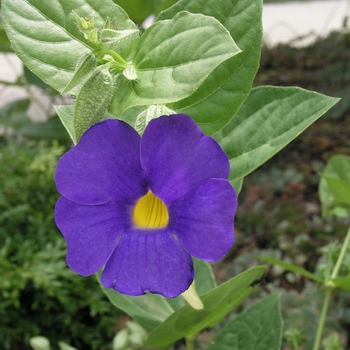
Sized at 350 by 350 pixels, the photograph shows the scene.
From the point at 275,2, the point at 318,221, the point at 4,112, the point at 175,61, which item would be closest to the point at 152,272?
the point at 175,61

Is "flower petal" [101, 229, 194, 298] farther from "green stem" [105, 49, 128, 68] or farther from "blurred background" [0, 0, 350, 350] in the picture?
"blurred background" [0, 0, 350, 350]

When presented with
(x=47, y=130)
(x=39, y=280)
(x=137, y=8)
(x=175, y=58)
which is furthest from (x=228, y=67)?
(x=47, y=130)

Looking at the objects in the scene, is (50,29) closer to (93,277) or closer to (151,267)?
(151,267)

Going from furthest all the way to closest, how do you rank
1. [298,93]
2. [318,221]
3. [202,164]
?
[318,221] → [298,93] → [202,164]

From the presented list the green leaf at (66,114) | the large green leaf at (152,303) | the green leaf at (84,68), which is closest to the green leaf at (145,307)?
the large green leaf at (152,303)

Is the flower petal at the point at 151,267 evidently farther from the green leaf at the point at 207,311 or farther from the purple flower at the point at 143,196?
the green leaf at the point at 207,311

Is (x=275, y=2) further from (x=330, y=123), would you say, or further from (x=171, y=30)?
(x=171, y=30)

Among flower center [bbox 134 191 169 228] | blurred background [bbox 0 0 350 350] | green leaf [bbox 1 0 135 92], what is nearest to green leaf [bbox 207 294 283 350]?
blurred background [bbox 0 0 350 350]
